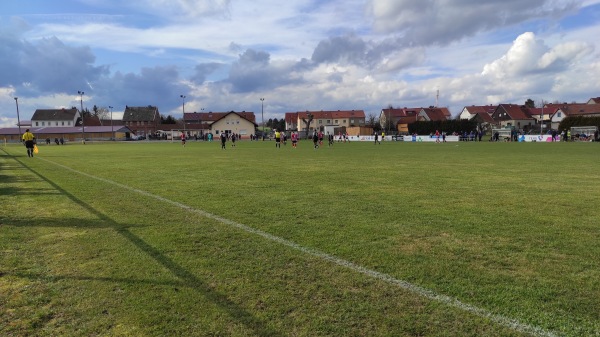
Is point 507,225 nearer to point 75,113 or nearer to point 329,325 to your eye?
point 329,325

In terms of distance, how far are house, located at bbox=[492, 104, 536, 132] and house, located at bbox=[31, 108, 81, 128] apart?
136 m

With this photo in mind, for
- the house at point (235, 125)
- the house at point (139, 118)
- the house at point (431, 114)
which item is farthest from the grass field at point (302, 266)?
the house at point (139, 118)

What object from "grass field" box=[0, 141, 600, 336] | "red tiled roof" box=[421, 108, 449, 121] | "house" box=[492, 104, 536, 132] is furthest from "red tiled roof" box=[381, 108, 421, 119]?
"grass field" box=[0, 141, 600, 336]

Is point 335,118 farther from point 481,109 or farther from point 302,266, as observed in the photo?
point 302,266

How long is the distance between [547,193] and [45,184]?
14622 mm

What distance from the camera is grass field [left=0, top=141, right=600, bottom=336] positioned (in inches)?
137

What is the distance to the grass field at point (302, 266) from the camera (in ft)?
11.4

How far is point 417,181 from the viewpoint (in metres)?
12.5

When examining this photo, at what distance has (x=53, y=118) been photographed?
431 ft

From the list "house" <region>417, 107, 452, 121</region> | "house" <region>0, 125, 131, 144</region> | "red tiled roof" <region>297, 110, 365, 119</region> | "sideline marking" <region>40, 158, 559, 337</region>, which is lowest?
"sideline marking" <region>40, 158, 559, 337</region>

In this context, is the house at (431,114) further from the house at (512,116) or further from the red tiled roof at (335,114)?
the red tiled roof at (335,114)

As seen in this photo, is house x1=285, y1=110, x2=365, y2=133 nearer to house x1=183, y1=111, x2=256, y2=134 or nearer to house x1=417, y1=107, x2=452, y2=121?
house x1=183, y1=111, x2=256, y2=134

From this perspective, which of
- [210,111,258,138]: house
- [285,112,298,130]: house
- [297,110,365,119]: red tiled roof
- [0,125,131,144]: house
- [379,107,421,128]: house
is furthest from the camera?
[285,112,298,130]: house

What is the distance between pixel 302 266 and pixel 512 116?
130 meters
